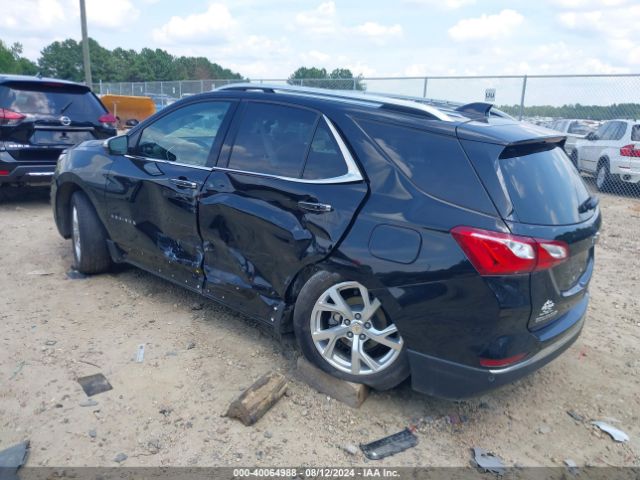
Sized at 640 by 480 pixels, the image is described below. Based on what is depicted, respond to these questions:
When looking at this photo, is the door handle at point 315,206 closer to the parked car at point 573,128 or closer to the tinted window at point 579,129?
the parked car at point 573,128

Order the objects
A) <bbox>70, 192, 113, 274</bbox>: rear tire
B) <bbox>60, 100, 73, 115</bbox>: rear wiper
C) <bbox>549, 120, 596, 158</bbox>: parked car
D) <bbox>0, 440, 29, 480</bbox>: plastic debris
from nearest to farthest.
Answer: <bbox>0, 440, 29, 480</bbox>: plastic debris → <bbox>70, 192, 113, 274</bbox>: rear tire → <bbox>60, 100, 73, 115</bbox>: rear wiper → <bbox>549, 120, 596, 158</bbox>: parked car

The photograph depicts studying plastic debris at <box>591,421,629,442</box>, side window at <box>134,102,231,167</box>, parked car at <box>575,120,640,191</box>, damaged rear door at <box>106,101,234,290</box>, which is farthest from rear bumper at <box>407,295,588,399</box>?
parked car at <box>575,120,640,191</box>

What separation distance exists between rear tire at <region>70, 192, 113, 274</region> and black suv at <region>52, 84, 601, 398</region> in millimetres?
1088

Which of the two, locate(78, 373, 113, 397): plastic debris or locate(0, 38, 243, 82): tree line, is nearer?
locate(78, 373, 113, 397): plastic debris

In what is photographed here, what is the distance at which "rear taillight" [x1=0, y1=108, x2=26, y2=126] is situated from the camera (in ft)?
22.5

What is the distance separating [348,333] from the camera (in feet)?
10.3

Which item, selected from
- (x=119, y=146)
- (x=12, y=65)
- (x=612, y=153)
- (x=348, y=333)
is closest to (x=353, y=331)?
(x=348, y=333)

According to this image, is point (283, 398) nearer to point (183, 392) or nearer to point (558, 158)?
point (183, 392)

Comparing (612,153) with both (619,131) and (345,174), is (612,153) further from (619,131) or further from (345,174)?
(345,174)

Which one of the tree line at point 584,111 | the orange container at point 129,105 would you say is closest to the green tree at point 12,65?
the orange container at point 129,105

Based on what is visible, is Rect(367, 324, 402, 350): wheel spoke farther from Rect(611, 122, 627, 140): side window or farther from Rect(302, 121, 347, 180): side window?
Rect(611, 122, 627, 140): side window

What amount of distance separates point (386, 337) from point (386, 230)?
61 cm

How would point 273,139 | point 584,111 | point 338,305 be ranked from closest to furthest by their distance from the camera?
1. point 338,305
2. point 273,139
3. point 584,111

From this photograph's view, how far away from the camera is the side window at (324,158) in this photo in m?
3.20
